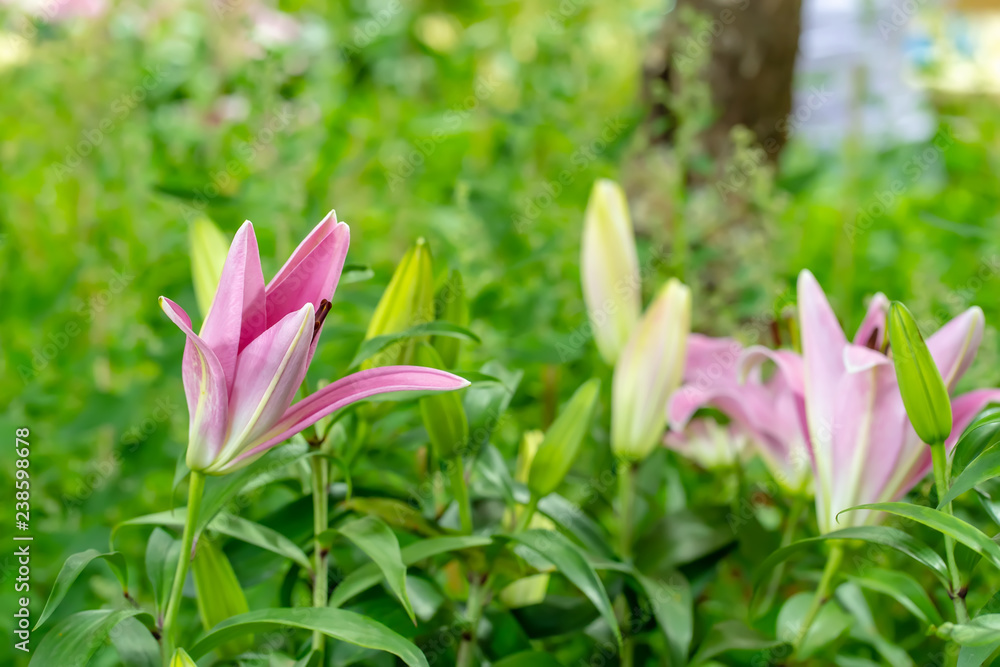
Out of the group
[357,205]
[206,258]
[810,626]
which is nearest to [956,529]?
[810,626]

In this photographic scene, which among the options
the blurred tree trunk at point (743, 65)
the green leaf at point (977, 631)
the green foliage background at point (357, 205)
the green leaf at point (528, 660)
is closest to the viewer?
the green leaf at point (977, 631)

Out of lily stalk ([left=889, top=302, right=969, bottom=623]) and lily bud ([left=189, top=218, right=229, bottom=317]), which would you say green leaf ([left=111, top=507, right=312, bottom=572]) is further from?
lily stalk ([left=889, top=302, right=969, bottom=623])

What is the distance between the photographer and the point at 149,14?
1147 mm

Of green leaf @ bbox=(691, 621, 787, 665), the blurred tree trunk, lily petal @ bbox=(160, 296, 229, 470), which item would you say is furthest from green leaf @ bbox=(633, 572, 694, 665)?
the blurred tree trunk

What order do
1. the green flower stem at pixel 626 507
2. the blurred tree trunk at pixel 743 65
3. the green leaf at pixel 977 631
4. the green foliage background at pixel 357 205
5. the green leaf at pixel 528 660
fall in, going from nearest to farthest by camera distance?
the green leaf at pixel 977 631
the green leaf at pixel 528 660
the green flower stem at pixel 626 507
the green foliage background at pixel 357 205
the blurred tree trunk at pixel 743 65


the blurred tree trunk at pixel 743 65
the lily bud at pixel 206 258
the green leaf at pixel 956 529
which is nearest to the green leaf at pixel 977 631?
the green leaf at pixel 956 529

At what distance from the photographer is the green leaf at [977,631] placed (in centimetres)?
27

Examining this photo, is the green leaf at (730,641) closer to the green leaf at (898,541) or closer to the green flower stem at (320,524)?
the green leaf at (898,541)

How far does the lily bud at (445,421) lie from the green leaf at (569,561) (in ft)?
0.16

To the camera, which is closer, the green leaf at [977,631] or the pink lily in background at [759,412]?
the green leaf at [977,631]

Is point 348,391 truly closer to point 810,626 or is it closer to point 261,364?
point 261,364

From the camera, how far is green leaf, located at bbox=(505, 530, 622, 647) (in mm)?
350

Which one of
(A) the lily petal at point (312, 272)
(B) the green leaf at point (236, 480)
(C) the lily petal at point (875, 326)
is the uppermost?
(A) the lily petal at point (312, 272)

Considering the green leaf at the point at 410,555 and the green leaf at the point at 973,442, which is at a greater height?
the green leaf at the point at 973,442
